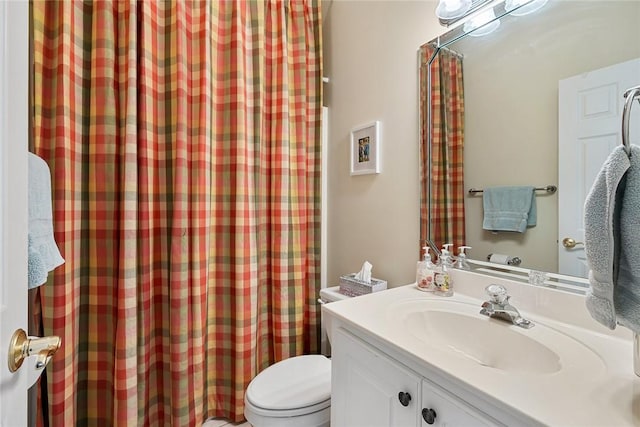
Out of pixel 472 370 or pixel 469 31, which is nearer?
pixel 472 370

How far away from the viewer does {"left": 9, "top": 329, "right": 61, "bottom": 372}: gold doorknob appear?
18.1 inches

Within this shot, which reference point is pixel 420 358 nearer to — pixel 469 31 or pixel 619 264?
pixel 619 264

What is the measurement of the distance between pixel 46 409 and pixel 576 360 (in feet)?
5.85

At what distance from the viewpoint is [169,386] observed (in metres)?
1.35

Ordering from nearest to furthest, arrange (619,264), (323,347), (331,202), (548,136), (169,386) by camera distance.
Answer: (619,264)
(548,136)
(169,386)
(323,347)
(331,202)

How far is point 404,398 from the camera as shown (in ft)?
2.21

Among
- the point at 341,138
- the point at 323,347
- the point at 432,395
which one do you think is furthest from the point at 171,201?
the point at 432,395

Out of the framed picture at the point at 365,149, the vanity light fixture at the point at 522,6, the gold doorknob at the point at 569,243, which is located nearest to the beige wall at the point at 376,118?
the framed picture at the point at 365,149

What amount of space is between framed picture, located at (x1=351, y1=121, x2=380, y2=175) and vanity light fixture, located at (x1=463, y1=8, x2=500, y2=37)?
0.51 m

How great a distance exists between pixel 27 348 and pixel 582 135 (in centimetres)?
134

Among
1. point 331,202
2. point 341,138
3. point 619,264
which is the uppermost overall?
point 341,138

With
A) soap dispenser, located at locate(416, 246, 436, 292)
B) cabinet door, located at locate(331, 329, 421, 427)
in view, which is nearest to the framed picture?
soap dispenser, located at locate(416, 246, 436, 292)
